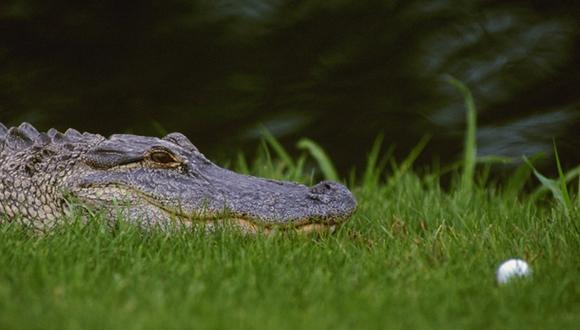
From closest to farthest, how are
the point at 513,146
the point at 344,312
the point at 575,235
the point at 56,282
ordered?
1. the point at 344,312
2. the point at 56,282
3. the point at 575,235
4. the point at 513,146

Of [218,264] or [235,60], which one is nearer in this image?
[218,264]

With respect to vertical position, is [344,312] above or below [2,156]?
below

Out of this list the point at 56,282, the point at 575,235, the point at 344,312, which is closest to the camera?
the point at 344,312

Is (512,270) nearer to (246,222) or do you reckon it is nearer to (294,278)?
(294,278)

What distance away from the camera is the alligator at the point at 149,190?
4609 mm

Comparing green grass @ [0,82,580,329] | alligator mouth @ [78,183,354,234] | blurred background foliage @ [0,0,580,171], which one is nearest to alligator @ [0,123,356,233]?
alligator mouth @ [78,183,354,234]

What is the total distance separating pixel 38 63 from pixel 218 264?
5398mm

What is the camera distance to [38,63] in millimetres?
8703

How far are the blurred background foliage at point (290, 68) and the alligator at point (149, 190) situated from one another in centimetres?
333

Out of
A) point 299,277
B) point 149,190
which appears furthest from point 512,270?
point 149,190

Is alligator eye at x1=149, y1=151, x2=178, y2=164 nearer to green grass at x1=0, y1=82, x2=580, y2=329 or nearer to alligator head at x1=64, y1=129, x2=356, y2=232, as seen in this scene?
alligator head at x1=64, y1=129, x2=356, y2=232

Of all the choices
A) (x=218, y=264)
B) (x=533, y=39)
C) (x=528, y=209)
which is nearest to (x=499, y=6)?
(x=533, y=39)

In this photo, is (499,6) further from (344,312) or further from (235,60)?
(344,312)

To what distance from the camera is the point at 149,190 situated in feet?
15.6
